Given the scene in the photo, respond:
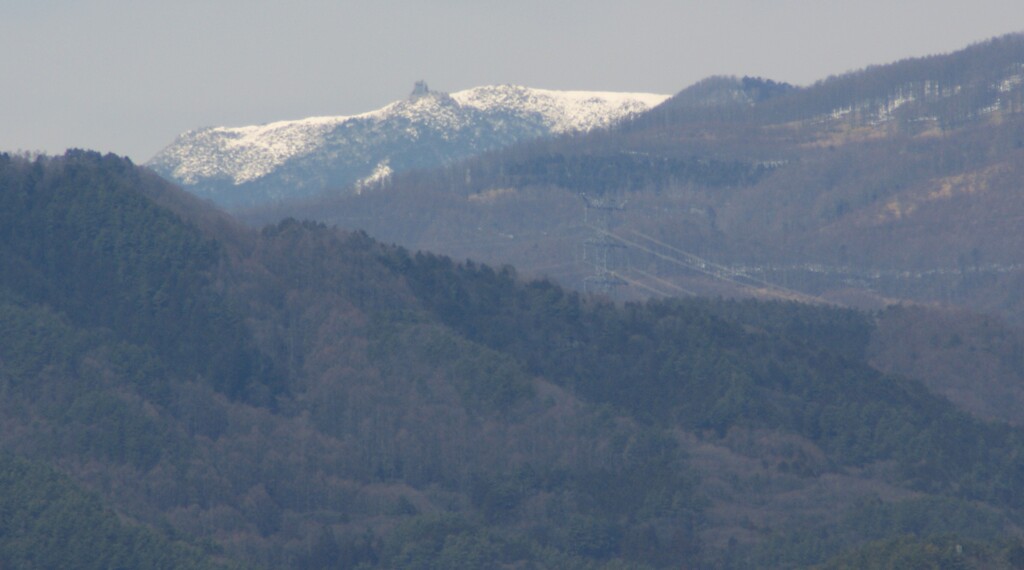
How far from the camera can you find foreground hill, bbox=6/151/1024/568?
5044 inches

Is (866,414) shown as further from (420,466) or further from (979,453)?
(420,466)

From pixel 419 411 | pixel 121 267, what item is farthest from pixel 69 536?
pixel 121 267

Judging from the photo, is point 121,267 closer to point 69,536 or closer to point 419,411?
point 419,411

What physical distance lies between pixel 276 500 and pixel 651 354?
42.6m

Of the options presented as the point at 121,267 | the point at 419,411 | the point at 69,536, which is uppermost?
the point at 121,267

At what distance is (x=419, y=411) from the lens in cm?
15000

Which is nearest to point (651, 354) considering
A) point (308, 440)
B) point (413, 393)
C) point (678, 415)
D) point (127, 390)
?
point (678, 415)

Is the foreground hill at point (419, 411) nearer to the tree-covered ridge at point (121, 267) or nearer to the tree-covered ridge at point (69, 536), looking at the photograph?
the tree-covered ridge at point (121, 267)

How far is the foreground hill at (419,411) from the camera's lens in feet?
420

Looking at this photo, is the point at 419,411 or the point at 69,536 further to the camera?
the point at 419,411

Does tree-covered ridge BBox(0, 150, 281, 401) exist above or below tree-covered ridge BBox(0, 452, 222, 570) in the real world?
above

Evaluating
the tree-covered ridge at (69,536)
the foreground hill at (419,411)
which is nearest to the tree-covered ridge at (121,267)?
the foreground hill at (419,411)

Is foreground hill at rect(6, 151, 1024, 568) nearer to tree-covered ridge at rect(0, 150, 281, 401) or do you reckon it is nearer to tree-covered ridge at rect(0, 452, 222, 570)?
tree-covered ridge at rect(0, 150, 281, 401)

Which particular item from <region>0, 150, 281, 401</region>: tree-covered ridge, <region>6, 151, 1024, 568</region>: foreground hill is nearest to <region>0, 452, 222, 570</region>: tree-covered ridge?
<region>6, 151, 1024, 568</region>: foreground hill
